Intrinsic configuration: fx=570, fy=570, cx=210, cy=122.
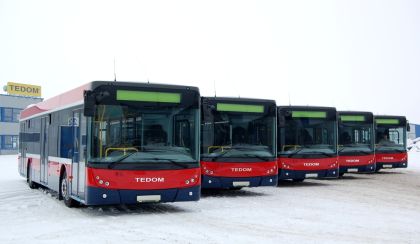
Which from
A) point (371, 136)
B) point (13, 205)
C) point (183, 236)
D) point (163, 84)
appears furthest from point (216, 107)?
point (371, 136)

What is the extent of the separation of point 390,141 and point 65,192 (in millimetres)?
16805

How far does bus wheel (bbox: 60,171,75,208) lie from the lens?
13.4m

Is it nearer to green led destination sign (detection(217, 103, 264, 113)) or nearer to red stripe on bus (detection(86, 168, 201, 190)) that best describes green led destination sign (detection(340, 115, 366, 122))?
green led destination sign (detection(217, 103, 264, 113))

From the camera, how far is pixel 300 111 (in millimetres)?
19469

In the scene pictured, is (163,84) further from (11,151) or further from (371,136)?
(11,151)

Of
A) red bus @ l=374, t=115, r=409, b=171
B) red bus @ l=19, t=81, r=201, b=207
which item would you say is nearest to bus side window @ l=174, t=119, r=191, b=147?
red bus @ l=19, t=81, r=201, b=207

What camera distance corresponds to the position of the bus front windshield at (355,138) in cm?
2292

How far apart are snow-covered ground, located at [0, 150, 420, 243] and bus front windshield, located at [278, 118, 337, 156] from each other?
7.50ft

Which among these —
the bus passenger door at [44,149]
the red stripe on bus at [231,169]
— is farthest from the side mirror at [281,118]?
the bus passenger door at [44,149]

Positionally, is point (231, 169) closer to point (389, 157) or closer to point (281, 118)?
point (281, 118)

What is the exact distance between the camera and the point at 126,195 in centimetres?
1168

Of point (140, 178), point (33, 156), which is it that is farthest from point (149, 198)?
point (33, 156)

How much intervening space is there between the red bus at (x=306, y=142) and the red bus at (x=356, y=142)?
330 centimetres

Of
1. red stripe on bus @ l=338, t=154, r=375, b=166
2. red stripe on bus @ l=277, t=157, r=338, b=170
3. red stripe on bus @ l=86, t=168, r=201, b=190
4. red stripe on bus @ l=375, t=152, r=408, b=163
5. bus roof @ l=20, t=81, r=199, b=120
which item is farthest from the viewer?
red stripe on bus @ l=375, t=152, r=408, b=163
